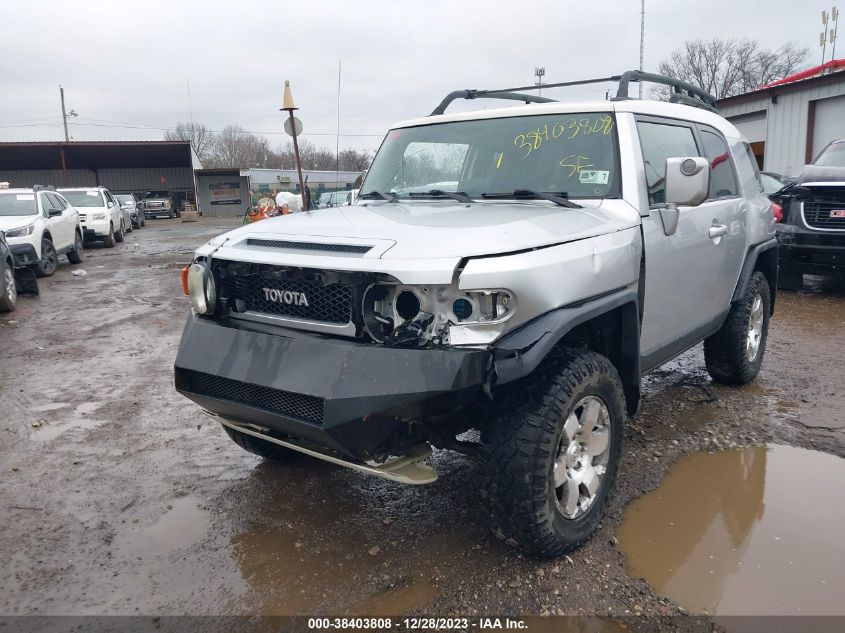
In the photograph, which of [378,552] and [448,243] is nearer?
[448,243]

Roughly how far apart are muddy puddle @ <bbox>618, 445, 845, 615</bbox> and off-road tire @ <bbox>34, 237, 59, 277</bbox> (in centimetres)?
1202

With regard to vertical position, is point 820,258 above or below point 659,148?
below

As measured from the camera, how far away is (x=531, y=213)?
10.2 feet

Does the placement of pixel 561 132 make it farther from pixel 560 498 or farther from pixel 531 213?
pixel 560 498

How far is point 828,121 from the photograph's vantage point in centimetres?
1758

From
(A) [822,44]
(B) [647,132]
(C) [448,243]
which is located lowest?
(C) [448,243]

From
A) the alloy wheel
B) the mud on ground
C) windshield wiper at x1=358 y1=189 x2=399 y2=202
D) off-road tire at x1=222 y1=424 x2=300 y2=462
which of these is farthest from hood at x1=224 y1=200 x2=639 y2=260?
off-road tire at x1=222 y1=424 x2=300 y2=462

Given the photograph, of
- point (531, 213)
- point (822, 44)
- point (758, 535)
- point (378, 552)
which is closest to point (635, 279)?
point (531, 213)

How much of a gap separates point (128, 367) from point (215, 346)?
389cm

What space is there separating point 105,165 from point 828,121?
38725 mm

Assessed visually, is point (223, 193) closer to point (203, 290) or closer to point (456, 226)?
point (203, 290)

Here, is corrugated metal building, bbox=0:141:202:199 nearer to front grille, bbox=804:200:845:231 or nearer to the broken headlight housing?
front grille, bbox=804:200:845:231

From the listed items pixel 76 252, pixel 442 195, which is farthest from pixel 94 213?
pixel 442 195

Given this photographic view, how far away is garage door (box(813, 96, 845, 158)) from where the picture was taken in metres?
17.2
